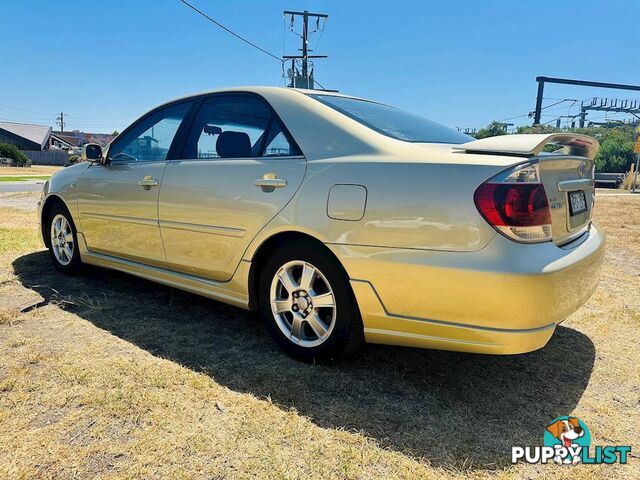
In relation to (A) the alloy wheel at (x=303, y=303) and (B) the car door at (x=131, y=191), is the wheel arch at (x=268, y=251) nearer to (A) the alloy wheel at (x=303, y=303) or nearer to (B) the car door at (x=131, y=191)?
(A) the alloy wheel at (x=303, y=303)

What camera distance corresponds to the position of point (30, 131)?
2685 inches

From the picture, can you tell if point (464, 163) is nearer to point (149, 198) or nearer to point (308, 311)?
point (308, 311)

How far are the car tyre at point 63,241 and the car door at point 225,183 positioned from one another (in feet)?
5.04

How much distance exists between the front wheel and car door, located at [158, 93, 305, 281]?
0.27 metres

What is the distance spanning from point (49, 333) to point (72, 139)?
105 meters

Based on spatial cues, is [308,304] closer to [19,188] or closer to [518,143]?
[518,143]

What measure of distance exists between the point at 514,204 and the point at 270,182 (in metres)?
1.32

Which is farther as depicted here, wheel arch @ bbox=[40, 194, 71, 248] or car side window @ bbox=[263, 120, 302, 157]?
wheel arch @ bbox=[40, 194, 71, 248]

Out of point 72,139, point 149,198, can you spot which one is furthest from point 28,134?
point 149,198

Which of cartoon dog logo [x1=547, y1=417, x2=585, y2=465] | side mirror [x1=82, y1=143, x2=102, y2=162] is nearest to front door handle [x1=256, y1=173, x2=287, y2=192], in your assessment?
cartoon dog logo [x1=547, y1=417, x2=585, y2=465]

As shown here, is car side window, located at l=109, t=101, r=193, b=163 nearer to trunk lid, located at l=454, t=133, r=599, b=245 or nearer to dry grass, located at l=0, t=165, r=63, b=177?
trunk lid, located at l=454, t=133, r=599, b=245

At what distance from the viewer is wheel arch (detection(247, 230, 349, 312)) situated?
2550 millimetres

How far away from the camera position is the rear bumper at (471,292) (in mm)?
2031

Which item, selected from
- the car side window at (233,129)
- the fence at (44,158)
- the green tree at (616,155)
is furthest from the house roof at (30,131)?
the car side window at (233,129)
